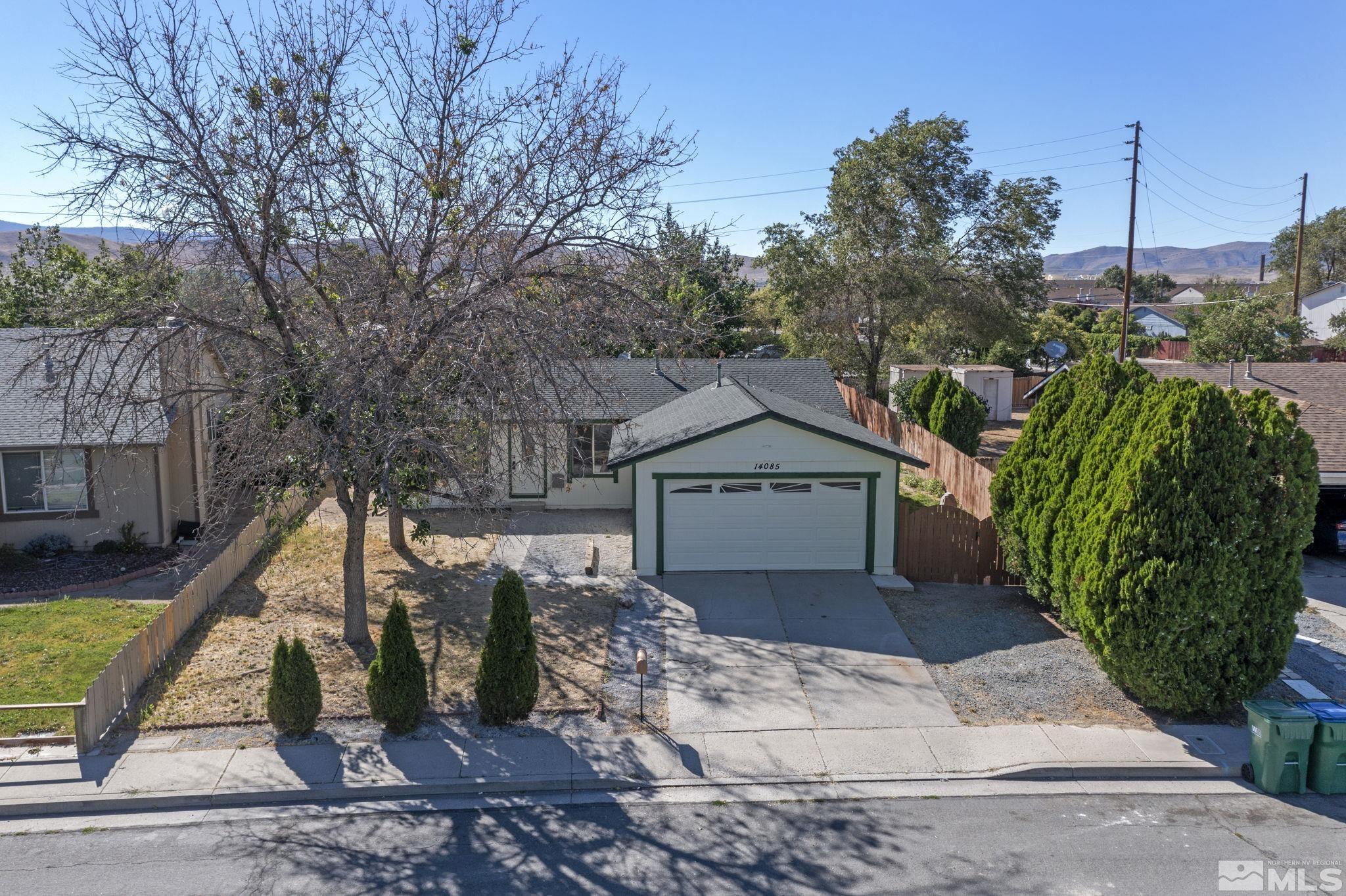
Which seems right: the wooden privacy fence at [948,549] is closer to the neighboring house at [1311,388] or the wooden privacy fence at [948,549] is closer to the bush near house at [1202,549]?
the bush near house at [1202,549]

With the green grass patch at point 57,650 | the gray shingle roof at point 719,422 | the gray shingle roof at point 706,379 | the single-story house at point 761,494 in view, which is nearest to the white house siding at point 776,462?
the single-story house at point 761,494

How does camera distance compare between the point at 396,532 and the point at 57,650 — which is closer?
the point at 57,650

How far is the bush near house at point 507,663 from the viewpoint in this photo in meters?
11.4

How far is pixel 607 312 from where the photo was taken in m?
13.8

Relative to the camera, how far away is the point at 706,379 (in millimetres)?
25078

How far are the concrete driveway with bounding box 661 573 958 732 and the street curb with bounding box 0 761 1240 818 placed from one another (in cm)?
120

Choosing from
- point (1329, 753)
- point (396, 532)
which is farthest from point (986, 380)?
point (1329, 753)

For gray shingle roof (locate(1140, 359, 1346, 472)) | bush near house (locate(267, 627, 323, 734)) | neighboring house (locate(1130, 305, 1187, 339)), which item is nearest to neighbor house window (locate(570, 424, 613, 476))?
bush near house (locate(267, 627, 323, 734))

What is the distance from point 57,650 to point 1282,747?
52.5 feet

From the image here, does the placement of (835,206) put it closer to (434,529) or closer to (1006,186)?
(1006,186)

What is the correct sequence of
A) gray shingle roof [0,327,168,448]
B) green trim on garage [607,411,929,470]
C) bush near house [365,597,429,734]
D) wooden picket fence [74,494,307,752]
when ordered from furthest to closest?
1. gray shingle roof [0,327,168,448]
2. green trim on garage [607,411,929,470]
3. bush near house [365,597,429,734]
4. wooden picket fence [74,494,307,752]

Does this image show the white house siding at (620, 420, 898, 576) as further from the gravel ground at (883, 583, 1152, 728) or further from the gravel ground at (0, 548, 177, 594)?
the gravel ground at (0, 548, 177, 594)

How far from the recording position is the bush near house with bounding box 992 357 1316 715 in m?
11.0

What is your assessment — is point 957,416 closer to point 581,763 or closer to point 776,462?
point 776,462
